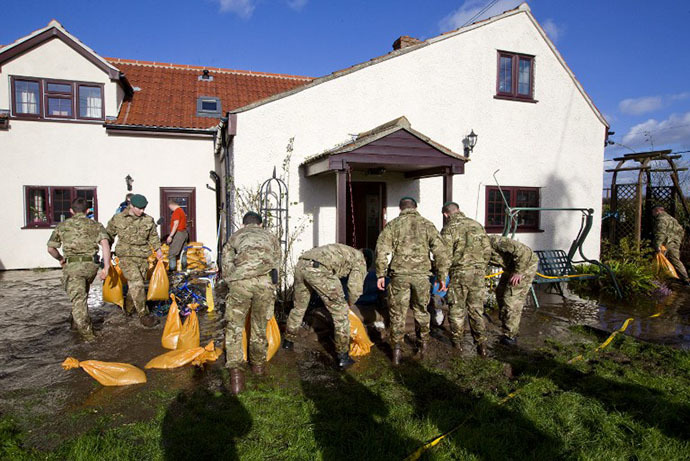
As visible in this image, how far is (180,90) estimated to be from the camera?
13.1 meters

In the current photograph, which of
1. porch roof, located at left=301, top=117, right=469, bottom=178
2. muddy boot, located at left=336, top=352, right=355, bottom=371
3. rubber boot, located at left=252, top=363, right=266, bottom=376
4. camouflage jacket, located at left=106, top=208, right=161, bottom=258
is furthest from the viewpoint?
porch roof, located at left=301, top=117, right=469, bottom=178

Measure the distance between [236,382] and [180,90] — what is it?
1179cm

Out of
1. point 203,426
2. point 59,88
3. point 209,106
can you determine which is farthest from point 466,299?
point 59,88

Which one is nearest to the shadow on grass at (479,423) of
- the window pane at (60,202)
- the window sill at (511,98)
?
the window sill at (511,98)

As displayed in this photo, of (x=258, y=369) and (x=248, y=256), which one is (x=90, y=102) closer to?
(x=248, y=256)

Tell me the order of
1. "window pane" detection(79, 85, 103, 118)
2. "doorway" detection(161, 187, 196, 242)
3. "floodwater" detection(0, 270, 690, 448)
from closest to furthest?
"floodwater" detection(0, 270, 690, 448), "window pane" detection(79, 85, 103, 118), "doorway" detection(161, 187, 196, 242)

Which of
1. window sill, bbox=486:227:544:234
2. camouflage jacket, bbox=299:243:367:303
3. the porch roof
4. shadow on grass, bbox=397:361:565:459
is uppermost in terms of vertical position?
the porch roof

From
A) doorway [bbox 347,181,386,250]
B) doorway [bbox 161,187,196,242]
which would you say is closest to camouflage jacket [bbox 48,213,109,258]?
doorway [bbox 347,181,386,250]

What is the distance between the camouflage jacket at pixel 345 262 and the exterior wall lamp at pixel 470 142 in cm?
524

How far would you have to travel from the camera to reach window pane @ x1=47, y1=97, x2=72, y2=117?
10922 millimetres

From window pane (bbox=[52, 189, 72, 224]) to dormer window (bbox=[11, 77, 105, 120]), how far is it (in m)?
1.98

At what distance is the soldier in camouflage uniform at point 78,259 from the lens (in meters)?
5.36

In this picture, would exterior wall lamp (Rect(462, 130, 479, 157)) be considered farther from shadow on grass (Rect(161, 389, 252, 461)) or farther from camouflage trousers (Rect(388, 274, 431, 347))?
shadow on grass (Rect(161, 389, 252, 461))

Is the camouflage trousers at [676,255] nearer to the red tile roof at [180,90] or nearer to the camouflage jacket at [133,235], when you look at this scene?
the camouflage jacket at [133,235]
